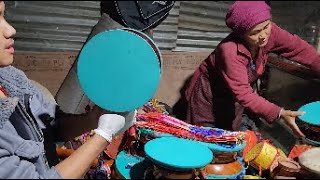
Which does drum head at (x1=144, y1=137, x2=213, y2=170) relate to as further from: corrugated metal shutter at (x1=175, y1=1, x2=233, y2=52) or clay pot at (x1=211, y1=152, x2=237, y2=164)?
corrugated metal shutter at (x1=175, y1=1, x2=233, y2=52)

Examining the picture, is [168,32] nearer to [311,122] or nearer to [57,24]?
[57,24]

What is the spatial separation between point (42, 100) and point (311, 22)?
1.78 m

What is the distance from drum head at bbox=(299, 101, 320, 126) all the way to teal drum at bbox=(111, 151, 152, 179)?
33.2 inches

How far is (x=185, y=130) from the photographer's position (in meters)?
1.79

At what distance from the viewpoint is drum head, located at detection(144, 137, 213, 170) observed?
4.18 ft

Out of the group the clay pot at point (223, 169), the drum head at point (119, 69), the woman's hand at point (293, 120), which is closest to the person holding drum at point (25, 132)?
the drum head at point (119, 69)

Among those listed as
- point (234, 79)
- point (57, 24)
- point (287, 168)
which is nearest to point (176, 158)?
point (287, 168)

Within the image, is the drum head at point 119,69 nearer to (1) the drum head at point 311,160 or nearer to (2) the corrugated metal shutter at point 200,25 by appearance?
Result: (1) the drum head at point 311,160

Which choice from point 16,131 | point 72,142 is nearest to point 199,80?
point 72,142

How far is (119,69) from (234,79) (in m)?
1.01

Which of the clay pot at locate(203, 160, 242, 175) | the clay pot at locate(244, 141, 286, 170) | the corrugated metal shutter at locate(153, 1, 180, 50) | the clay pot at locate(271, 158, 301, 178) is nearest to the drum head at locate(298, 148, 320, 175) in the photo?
the clay pot at locate(271, 158, 301, 178)

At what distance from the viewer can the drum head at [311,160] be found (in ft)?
4.32

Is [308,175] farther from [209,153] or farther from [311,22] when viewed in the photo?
[311,22]

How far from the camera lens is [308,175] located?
1.34m
